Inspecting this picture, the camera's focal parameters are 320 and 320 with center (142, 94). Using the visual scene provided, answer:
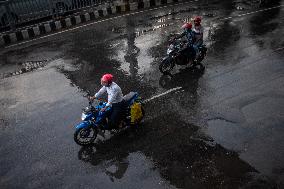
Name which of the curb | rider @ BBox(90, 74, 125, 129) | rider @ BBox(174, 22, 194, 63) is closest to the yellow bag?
rider @ BBox(90, 74, 125, 129)

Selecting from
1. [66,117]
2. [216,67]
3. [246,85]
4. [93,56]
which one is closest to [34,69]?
[93,56]

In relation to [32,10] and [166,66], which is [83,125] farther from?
[32,10]

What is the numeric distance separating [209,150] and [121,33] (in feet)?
31.6

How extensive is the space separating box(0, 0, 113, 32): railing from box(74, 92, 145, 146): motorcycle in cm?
1066

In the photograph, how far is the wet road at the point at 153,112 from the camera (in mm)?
7180

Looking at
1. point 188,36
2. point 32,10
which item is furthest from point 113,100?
point 32,10

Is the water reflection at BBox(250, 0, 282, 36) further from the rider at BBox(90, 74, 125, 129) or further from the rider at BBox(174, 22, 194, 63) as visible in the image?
the rider at BBox(90, 74, 125, 129)

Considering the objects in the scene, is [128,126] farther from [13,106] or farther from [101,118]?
[13,106]

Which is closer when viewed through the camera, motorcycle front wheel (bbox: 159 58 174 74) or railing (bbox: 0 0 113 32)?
motorcycle front wheel (bbox: 159 58 174 74)

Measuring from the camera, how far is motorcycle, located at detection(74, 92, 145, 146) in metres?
8.01

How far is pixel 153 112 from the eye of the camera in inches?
366

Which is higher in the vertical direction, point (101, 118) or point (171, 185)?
point (101, 118)

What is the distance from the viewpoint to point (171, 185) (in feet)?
22.3

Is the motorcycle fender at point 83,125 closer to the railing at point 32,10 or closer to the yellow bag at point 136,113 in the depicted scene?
the yellow bag at point 136,113
